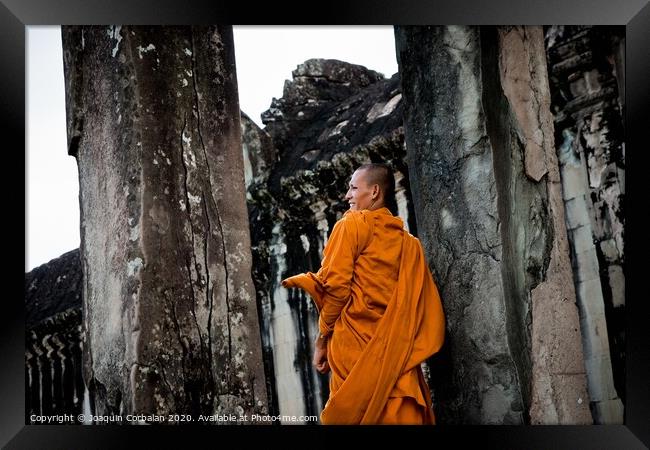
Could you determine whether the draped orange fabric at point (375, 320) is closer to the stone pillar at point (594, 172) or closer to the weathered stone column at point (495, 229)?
the weathered stone column at point (495, 229)

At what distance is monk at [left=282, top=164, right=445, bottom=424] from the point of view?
17.7ft

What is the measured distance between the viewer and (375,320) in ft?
18.1

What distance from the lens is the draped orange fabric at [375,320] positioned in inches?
212

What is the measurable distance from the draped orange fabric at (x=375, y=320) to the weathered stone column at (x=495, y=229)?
0.71ft

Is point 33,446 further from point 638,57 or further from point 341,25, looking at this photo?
point 638,57

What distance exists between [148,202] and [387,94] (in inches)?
153

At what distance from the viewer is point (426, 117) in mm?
5980

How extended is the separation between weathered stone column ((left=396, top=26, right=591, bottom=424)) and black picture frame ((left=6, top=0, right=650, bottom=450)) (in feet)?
0.57

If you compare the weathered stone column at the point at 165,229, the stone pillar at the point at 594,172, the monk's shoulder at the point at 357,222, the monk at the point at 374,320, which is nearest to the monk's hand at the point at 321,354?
the monk at the point at 374,320

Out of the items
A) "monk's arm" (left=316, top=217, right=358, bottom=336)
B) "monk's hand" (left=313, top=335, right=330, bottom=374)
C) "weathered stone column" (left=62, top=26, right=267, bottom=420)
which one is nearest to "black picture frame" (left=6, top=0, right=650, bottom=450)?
"weathered stone column" (left=62, top=26, right=267, bottom=420)

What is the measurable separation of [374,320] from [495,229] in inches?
29.6
